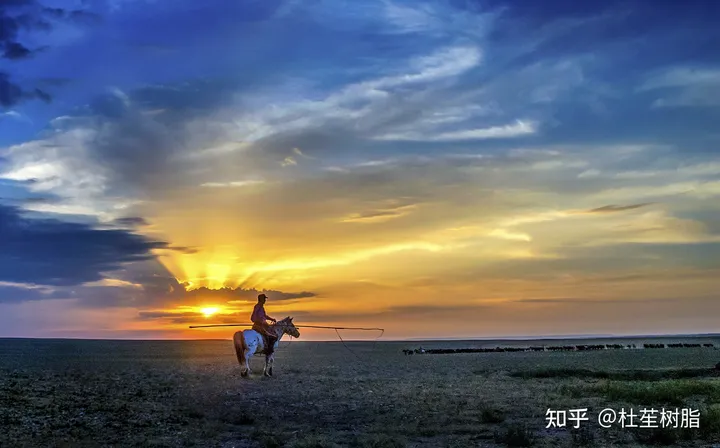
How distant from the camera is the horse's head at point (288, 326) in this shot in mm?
35688

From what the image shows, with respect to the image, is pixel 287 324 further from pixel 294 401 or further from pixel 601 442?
pixel 601 442

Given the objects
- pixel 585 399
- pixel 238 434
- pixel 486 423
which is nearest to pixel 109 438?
pixel 238 434

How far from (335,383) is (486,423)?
14.0m

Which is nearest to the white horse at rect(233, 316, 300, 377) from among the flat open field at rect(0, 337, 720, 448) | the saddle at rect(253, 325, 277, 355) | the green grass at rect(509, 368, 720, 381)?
the saddle at rect(253, 325, 277, 355)

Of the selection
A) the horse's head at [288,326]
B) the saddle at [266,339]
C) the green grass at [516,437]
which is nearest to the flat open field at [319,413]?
the green grass at [516,437]

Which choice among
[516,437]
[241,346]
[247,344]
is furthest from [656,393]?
[241,346]

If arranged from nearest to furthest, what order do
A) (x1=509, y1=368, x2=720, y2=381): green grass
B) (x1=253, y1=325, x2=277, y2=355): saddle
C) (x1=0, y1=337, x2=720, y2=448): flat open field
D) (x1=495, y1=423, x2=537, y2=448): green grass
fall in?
(x1=495, y1=423, x2=537, y2=448): green grass < (x1=0, y1=337, x2=720, y2=448): flat open field < (x1=253, y1=325, x2=277, y2=355): saddle < (x1=509, y1=368, x2=720, y2=381): green grass

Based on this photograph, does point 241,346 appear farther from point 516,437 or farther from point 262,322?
point 516,437

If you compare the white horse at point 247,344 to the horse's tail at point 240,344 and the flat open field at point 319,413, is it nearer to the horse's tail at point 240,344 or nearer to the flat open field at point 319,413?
the horse's tail at point 240,344

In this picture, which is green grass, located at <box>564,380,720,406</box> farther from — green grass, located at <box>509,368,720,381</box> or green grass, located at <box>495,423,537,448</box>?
green grass, located at <box>509,368,720,381</box>

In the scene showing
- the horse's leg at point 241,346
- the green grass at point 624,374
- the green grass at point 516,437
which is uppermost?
the horse's leg at point 241,346

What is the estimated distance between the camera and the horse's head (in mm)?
35688

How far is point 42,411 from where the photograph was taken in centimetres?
2006

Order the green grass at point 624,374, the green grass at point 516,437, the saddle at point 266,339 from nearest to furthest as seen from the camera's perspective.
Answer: the green grass at point 516,437
the saddle at point 266,339
the green grass at point 624,374
